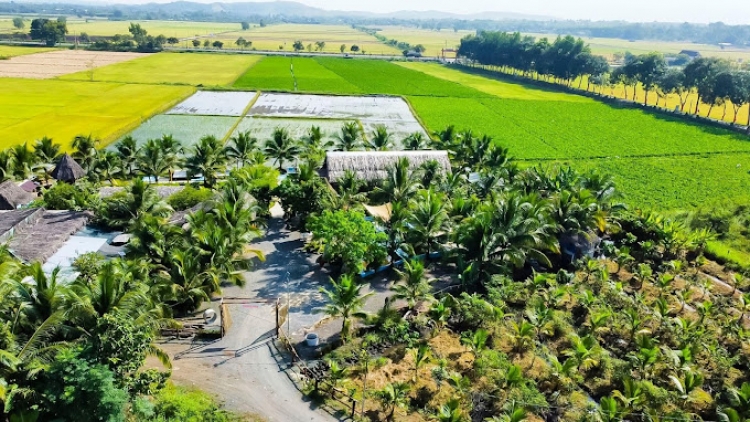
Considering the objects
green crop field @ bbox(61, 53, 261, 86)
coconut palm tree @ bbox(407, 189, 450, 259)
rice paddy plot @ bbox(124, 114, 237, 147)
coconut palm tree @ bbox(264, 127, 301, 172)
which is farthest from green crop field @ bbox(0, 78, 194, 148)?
coconut palm tree @ bbox(407, 189, 450, 259)

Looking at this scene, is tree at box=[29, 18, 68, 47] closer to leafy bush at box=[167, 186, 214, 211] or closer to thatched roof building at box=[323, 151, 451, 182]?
leafy bush at box=[167, 186, 214, 211]

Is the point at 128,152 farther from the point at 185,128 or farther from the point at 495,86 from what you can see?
the point at 495,86

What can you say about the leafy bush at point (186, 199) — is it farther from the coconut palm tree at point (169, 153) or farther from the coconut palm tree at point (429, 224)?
the coconut palm tree at point (429, 224)

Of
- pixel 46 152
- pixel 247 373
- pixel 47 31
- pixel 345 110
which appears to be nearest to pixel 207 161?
pixel 46 152

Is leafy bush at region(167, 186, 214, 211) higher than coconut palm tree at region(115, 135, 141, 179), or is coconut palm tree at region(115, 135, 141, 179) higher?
coconut palm tree at region(115, 135, 141, 179)

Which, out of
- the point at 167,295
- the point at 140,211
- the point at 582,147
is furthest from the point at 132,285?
the point at 582,147

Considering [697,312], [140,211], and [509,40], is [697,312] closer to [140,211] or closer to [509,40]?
[140,211]

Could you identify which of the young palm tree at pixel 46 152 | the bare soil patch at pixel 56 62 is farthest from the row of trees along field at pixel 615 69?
the bare soil patch at pixel 56 62
